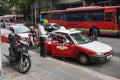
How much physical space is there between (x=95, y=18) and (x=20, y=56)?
580 inches

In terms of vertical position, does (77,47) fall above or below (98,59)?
above

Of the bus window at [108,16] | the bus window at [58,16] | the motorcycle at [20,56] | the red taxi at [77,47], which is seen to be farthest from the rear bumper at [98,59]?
the bus window at [58,16]

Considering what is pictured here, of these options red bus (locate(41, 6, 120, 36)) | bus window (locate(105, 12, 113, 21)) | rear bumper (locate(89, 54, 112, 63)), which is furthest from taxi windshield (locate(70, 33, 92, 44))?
bus window (locate(105, 12, 113, 21))

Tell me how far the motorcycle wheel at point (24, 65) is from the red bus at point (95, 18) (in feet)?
43.8

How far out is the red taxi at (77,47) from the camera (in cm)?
979

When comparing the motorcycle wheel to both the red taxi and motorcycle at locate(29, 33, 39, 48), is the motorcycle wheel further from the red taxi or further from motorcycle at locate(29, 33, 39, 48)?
motorcycle at locate(29, 33, 39, 48)

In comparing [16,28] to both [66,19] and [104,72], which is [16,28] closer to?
[66,19]

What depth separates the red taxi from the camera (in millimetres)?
9788

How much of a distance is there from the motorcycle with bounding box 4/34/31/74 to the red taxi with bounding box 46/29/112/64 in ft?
9.55

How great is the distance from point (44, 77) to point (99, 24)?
1489 centimetres

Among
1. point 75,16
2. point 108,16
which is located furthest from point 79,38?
point 75,16

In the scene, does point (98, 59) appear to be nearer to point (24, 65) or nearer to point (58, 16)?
point (24, 65)

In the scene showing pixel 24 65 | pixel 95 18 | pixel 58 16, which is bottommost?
pixel 24 65

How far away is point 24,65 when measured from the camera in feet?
26.2
